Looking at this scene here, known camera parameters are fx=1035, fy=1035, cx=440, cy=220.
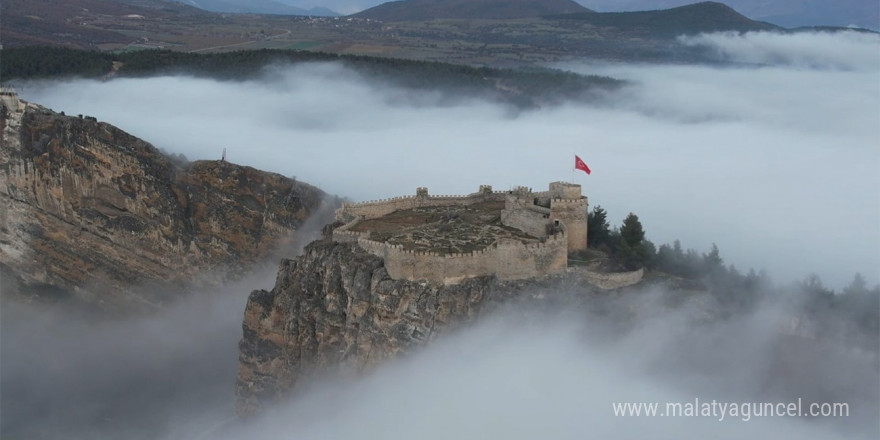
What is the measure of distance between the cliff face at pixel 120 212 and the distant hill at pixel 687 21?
120482mm

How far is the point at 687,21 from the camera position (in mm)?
178125

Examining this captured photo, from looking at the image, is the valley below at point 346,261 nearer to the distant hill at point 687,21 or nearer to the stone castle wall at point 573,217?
the stone castle wall at point 573,217

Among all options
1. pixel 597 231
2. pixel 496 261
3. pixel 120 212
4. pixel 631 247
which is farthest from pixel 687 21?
pixel 496 261

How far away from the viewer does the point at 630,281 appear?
43594mm

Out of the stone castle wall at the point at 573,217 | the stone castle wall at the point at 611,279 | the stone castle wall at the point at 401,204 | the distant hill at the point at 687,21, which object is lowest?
the stone castle wall at the point at 611,279

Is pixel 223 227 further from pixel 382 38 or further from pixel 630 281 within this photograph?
pixel 382 38

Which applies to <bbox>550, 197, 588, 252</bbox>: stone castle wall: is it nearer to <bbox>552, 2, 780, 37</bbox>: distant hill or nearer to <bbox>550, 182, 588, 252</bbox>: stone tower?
<bbox>550, 182, 588, 252</bbox>: stone tower

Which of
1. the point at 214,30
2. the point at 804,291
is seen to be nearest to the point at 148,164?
the point at 804,291

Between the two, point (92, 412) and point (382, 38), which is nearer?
point (92, 412)

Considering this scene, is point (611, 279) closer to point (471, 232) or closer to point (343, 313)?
point (471, 232)

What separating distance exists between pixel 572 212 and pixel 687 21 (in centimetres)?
14148

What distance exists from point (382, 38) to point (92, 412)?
4866 inches

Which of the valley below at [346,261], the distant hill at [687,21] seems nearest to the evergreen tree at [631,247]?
the valley below at [346,261]

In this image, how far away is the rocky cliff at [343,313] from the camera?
42.3m
